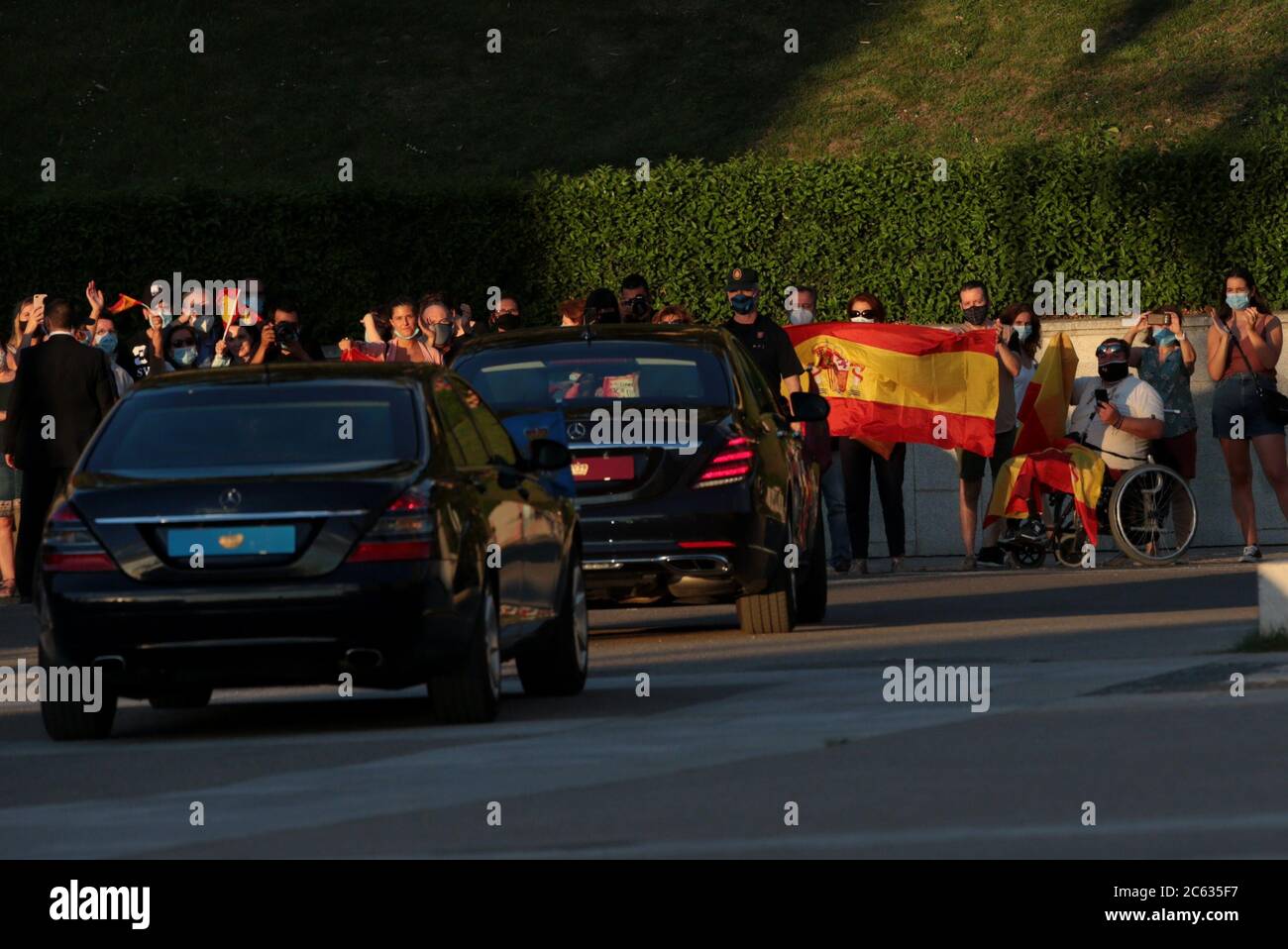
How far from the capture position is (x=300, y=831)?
9125 millimetres

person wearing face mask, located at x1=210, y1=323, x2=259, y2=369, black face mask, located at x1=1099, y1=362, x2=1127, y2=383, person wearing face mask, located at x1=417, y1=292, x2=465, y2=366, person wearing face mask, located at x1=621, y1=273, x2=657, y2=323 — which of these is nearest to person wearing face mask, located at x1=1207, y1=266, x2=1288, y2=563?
black face mask, located at x1=1099, y1=362, x2=1127, y2=383

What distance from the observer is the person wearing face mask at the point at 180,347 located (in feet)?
74.9

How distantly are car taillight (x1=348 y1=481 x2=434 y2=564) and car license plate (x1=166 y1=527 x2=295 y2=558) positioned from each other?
0.89 ft

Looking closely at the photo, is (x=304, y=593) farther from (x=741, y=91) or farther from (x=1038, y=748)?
(x=741, y=91)

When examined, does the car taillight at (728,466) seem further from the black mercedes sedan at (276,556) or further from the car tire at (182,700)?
the black mercedes sedan at (276,556)

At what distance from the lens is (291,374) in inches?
512

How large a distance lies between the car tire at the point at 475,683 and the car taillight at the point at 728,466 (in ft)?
11.9

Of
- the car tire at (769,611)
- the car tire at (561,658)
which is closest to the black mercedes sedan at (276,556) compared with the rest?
the car tire at (561,658)

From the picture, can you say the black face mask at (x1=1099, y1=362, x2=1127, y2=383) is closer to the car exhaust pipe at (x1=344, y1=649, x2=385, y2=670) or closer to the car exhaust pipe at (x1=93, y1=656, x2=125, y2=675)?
the car exhaust pipe at (x1=344, y1=649, x2=385, y2=670)

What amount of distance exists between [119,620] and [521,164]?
90.5 ft

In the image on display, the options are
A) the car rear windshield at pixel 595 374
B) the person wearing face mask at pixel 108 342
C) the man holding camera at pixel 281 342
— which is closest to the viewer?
the car rear windshield at pixel 595 374

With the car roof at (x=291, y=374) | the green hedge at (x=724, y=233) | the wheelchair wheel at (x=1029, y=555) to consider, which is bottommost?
the wheelchair wheel at (x=1029, y=555)
